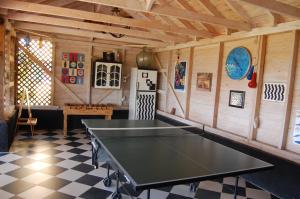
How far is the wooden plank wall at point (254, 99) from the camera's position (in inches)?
132

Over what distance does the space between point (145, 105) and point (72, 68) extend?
7.01 ft

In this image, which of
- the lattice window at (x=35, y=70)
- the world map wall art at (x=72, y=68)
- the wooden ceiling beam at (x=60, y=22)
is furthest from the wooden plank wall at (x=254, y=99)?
the lattice window at (x=35, y=70)

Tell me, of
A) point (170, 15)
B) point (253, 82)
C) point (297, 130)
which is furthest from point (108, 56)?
point (297, 130)

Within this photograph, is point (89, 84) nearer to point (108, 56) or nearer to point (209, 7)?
point (108, 56)

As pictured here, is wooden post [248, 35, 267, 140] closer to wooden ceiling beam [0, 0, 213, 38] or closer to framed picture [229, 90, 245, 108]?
framed picture [229, 90, 245, 108]

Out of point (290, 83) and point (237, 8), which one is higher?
point (237, 8)

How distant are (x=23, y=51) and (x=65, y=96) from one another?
1465 mm

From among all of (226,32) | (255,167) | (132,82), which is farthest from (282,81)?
(132,82)

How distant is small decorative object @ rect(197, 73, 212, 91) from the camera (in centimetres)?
489

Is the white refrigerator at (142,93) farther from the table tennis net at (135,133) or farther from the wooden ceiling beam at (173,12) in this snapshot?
the wooden ceiling beam at (173,12)

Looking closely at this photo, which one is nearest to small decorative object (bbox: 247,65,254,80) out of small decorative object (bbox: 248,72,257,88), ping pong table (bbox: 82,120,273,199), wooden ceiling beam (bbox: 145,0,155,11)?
small decorative object (bbox: 248,72,257,88)

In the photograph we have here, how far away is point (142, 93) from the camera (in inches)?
258

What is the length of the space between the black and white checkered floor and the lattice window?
5.68 ft

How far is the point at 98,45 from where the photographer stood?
6641 millimetres
